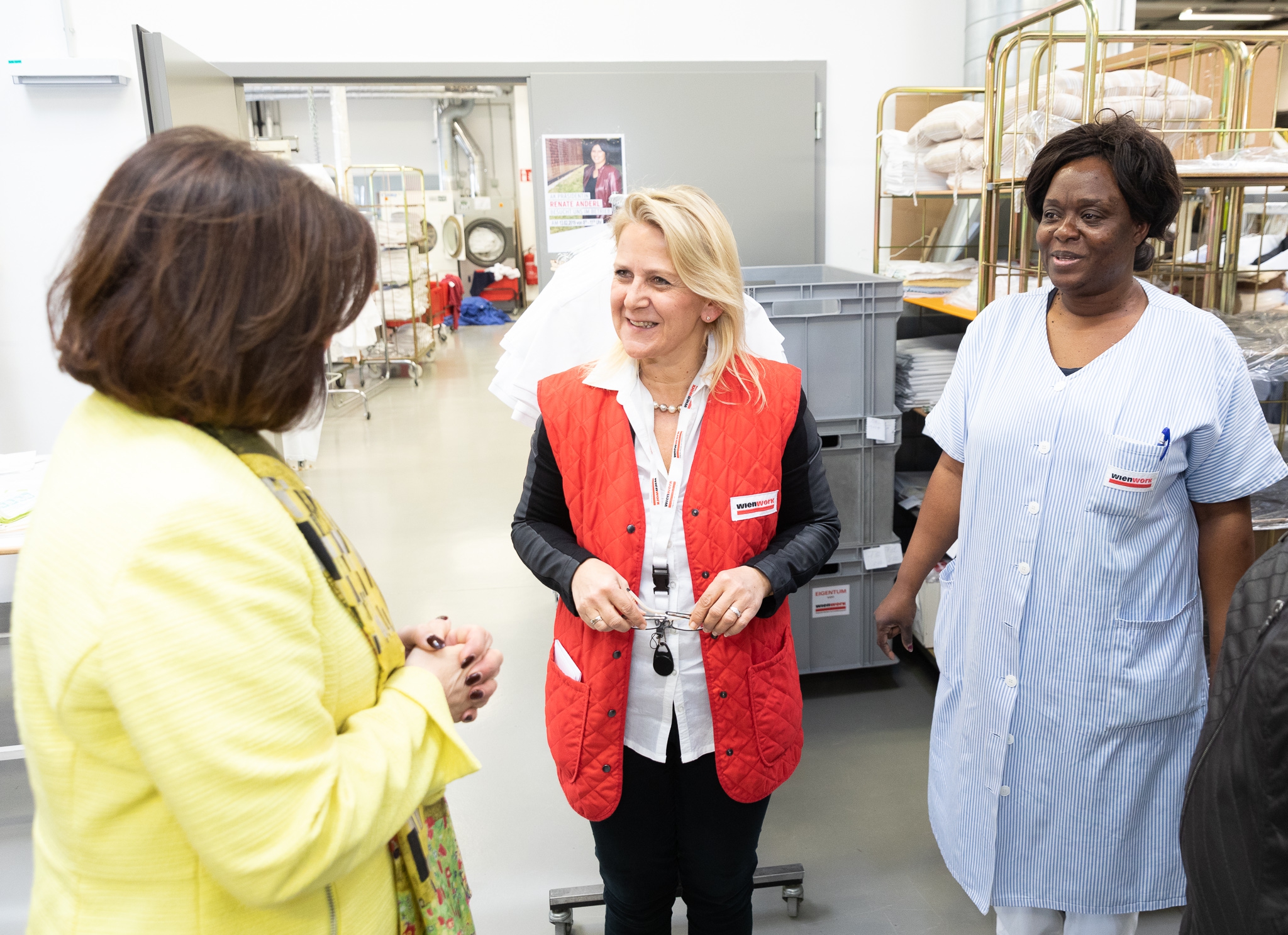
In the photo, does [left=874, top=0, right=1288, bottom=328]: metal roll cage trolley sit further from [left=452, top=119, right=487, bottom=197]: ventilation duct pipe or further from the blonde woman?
[left=452, top=119, right=487, bottom=197]: ventilation duct pipe

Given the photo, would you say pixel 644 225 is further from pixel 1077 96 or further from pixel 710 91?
pixel 710 91

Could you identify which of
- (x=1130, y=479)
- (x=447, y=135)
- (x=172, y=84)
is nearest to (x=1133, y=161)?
(x=1130, y=479)

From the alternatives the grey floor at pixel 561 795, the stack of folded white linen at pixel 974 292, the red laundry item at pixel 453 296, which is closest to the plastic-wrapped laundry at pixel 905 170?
the stack of folded white linen at pixel 974 292

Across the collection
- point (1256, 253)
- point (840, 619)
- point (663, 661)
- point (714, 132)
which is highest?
point (714, 132)

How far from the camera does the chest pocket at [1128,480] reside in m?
1.53

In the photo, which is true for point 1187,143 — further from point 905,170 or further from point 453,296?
point 453,296

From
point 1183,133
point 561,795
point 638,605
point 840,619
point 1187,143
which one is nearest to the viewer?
point 638,605

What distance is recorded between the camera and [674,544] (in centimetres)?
161

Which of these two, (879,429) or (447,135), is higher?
(447,135)

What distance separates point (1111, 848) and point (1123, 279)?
106 centimetres

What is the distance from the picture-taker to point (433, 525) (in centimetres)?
539

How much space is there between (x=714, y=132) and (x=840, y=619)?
9.08 ft

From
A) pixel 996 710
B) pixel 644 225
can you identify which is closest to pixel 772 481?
pixel 644 225

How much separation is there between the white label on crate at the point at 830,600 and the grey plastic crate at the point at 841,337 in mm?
622
